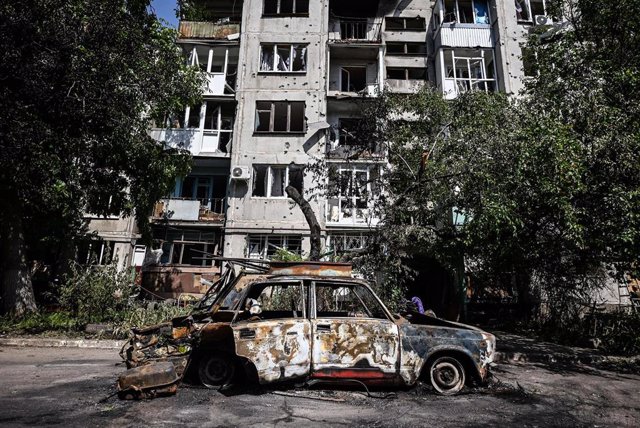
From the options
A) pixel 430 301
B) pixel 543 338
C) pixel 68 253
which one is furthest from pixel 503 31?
pixel 68 253

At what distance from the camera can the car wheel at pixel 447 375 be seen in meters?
5.37

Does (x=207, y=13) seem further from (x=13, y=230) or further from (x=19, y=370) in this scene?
(x=19, y=370)

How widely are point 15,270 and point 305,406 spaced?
39.4 feet

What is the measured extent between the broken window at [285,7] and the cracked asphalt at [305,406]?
64.9ft

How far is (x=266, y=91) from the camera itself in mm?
19359

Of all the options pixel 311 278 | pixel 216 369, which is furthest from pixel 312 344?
pixel 216 369

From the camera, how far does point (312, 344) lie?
16.8 feet

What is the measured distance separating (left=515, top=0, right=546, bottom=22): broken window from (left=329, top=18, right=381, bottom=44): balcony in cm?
768

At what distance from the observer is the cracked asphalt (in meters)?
4.16

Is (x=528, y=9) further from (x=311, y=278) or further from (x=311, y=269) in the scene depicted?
(x=311, y=278)

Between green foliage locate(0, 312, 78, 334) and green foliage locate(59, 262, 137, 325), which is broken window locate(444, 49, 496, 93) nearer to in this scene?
green foliage locate(59, 262, 137, 325)

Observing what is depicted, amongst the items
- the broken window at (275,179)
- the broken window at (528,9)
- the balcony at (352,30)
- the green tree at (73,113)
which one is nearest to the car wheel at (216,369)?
the green tree at (73,113)

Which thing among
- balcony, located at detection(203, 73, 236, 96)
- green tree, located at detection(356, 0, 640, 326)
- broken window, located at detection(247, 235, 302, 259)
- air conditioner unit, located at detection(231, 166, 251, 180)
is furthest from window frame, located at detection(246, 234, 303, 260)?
balcony, located at detection(203, 73, 236, 96)

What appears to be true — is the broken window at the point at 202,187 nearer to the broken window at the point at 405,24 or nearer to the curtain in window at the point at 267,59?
the curtain in window at the point at 267,59
